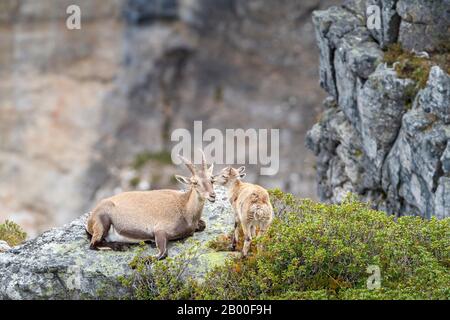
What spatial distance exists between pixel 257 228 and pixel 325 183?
16.3 metres

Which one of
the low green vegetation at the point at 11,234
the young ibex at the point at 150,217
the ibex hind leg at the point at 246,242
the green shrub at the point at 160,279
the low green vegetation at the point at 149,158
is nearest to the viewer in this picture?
the green shrub at the point at 160,279

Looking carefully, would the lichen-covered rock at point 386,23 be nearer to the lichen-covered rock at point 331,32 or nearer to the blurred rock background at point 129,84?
the lichen-covered rock at point 331,32

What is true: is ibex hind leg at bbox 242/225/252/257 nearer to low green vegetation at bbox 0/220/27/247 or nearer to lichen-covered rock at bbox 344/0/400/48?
low green vegetation at bbox 0/220/27/247

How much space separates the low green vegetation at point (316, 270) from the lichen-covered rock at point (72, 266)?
549 mm

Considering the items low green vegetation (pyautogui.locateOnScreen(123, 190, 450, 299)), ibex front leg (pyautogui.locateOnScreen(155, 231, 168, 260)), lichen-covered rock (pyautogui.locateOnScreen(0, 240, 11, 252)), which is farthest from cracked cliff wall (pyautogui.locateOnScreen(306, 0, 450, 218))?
lichen-covered rock (pyautogui.locateOnScreen(0, 240, 11, 252))

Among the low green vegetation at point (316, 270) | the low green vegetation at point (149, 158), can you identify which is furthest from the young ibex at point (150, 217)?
the low green vegetation at point (149, 158)

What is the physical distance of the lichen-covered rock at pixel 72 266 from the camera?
20.7m

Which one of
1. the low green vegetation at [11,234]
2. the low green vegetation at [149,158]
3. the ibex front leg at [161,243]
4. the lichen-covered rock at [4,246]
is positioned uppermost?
the ibex front leg at [161,243]

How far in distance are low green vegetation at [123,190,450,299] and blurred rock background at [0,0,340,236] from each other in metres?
40.3

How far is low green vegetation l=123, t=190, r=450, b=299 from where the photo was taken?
64.1 feet
